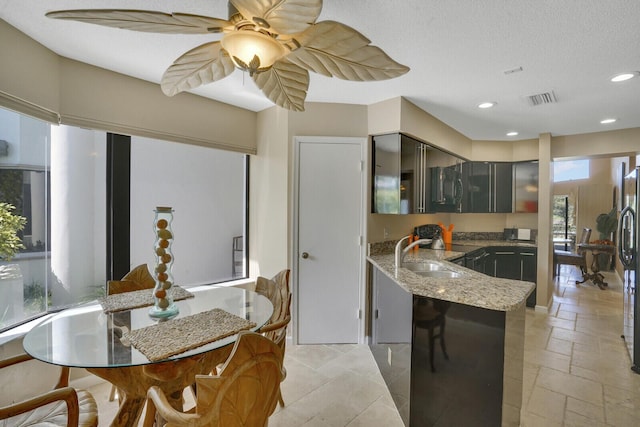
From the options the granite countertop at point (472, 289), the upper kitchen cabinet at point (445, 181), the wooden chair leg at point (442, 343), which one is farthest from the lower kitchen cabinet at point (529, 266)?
the wooden chair leg at point (442, 343)

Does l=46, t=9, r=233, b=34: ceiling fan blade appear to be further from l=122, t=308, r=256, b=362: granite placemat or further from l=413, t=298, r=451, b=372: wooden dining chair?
l=413, t=298, r=451, b=372: wooden dining chair

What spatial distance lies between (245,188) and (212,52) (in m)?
2.32

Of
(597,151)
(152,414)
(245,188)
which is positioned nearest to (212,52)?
(152,414)

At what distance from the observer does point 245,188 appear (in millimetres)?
3631

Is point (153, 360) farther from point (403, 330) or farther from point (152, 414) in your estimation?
point (403, 330)

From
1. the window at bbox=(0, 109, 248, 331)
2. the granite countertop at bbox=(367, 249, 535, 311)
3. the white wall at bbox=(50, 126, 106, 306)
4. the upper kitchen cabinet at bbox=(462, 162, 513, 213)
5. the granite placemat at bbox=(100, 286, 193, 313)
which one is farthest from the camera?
the upper kitchen cabinet at bbox=(462, 162, 513, 213)

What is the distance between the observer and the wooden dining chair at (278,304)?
190cm

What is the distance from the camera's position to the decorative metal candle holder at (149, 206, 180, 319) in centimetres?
173

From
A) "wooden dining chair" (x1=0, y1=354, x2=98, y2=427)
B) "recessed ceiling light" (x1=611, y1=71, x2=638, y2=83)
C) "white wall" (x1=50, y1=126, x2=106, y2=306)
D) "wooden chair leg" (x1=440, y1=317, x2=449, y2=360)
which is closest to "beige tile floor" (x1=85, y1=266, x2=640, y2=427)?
"wooden chair leg" (x1=440, y1=317, x2=449, y2=360)

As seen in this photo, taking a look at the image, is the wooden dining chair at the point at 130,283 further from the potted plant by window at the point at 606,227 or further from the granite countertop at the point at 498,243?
the potted plant by window at the point at 606,227

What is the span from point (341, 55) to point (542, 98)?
2.66m

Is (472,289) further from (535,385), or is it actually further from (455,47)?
(455,47)

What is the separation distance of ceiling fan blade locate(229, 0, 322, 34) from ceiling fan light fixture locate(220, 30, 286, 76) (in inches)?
3.5

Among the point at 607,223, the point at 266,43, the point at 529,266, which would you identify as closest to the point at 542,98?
the point at 529,266
